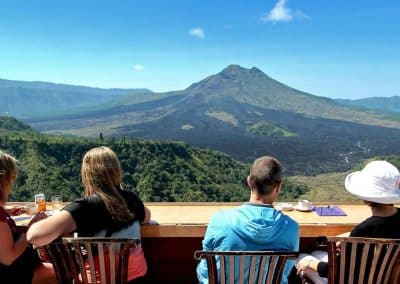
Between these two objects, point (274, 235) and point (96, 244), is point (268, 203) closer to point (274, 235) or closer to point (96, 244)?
point (274, 235)

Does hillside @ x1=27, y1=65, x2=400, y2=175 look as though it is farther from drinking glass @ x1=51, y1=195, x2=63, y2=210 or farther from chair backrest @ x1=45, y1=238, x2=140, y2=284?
chair backrest @ x1=45, y1=238, x2=140, y2=284

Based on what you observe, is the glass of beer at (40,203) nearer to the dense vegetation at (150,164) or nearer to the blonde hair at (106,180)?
the blonde hair at (106,180)

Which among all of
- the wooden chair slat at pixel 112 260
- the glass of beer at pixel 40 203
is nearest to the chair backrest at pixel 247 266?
the wooden chair slat at pixel 112 260

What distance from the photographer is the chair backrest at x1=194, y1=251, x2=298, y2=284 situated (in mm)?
1742

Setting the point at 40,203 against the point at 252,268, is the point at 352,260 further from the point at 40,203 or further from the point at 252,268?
the point at 40,203

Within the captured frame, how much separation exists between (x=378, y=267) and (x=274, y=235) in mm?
494

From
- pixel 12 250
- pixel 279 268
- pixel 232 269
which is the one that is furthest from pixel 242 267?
pixel 12 250

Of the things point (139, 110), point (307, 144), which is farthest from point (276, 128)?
point (139, 110)

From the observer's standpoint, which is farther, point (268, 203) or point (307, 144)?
point (307, 144)

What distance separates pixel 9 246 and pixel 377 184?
176 centimetres

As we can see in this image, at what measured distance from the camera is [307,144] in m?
102

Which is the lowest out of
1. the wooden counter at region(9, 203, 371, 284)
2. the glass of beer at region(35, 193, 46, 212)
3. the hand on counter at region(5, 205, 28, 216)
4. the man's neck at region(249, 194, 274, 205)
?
the wooden counter at region(9, 203, 371, 284)

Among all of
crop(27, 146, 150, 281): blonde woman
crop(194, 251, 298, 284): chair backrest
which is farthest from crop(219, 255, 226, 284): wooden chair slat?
crop(27, 146, 150, 281): blonde woman

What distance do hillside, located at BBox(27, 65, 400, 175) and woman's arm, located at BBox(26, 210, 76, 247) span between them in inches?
2485
